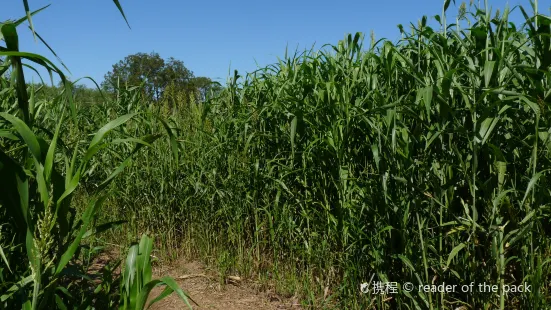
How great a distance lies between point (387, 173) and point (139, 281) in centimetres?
141

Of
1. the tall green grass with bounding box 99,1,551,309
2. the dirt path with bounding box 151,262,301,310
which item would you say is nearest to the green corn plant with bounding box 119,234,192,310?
the tall green grass with bounding box 99,1,551,309

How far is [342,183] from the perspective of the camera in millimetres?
2883

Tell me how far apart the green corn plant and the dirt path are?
1.36m

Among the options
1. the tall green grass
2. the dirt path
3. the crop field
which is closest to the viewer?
the crop field

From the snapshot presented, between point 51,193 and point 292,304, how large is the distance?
6.74 ft

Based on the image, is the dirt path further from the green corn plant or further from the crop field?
the green corn plant

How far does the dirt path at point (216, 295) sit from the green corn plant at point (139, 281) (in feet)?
4.47

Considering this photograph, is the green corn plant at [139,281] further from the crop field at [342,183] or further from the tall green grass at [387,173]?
the tall green grass at [387,173]

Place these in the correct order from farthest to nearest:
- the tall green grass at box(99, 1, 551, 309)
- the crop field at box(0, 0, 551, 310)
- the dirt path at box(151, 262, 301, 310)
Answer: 1. the dirt path at box(151, 262, 301, 310)
2. the tall green grass at box(99, 1, 551, 309)
3. the crop field at box(0, 0, 551, 310)

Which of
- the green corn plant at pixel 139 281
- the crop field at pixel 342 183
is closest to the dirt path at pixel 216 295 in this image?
the crop field at pixel 342 183

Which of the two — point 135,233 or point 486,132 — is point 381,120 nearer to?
point 486,132

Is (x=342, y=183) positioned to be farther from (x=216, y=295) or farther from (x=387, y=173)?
(x=216, y=295)

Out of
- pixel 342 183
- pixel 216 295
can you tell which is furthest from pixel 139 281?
pixel 216 295

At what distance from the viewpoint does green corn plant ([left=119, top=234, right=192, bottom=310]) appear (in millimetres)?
1872
